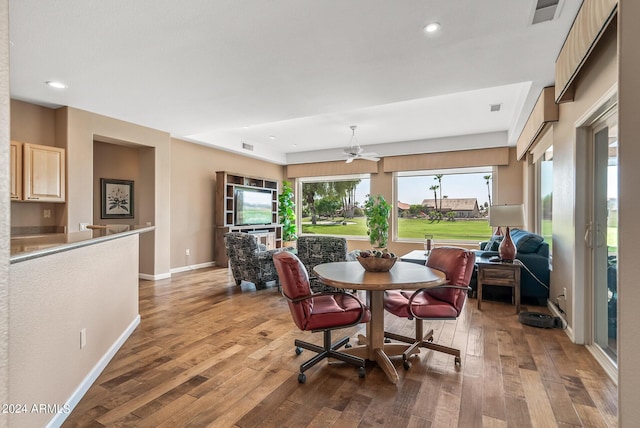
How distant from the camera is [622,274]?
1388 mm

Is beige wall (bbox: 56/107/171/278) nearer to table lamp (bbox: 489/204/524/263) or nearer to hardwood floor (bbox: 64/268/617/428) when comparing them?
hardwood floor (bbox: 64/268/617/428)

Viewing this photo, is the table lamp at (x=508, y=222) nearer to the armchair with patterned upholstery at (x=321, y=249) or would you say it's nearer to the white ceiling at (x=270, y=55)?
the white ceiling at (x=270, y=55)

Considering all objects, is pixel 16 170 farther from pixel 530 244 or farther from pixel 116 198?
pixel 530 244

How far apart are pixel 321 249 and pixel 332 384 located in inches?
82.5

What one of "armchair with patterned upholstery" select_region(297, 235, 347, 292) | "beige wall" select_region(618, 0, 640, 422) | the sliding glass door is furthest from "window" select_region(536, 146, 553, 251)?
"beige wall" select_region(618, 0, 640, 422)

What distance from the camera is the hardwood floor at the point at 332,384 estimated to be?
6.06 feet

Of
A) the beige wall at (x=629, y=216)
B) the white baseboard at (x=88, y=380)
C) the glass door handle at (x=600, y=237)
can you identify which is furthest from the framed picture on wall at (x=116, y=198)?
the glass door handle at (x=600, y=237)

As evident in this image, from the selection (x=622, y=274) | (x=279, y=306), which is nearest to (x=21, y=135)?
(x=279, y=306)

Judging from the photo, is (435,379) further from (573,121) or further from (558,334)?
(573,121)

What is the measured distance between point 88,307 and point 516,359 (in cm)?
324

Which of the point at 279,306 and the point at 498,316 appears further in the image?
the point at 279,306

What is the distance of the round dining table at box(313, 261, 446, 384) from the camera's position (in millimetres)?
2180

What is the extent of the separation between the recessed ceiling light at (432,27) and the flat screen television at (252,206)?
535 cm

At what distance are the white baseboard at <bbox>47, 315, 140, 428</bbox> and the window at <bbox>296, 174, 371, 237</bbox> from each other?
6451mm
